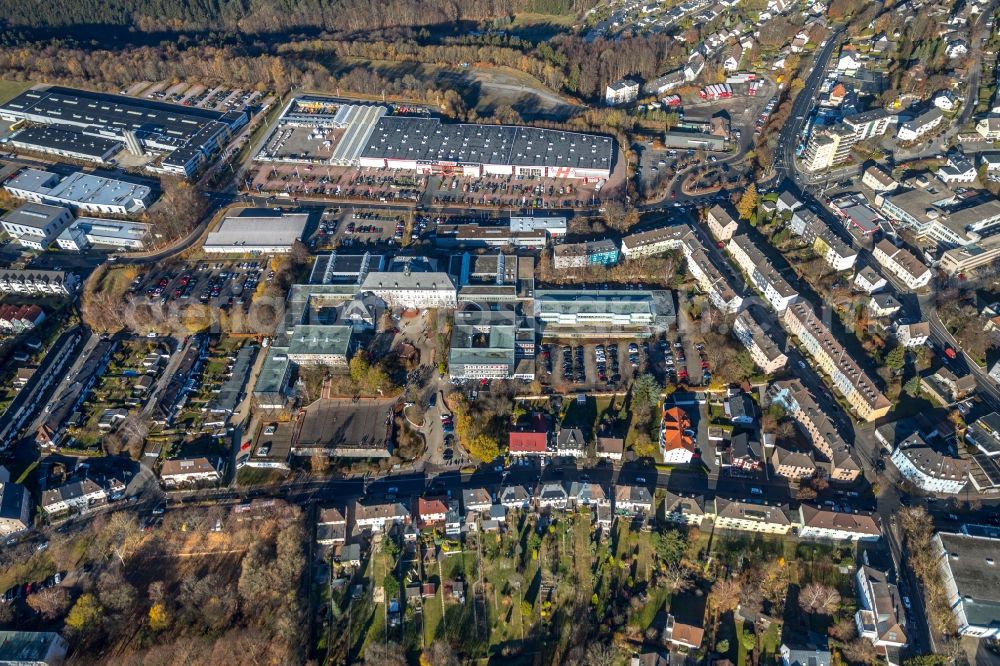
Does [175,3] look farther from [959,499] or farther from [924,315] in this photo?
[959,499]

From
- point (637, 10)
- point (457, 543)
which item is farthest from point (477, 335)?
point (637, 10)

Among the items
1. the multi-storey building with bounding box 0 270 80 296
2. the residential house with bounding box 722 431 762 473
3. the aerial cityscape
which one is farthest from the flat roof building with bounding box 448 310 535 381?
the multi-storey building with bounding box 0 270 80 296

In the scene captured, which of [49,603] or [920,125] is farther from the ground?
[920,125]

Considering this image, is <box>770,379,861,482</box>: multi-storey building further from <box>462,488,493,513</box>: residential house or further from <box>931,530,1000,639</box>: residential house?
<box>462,488,493,513</box>: residential house

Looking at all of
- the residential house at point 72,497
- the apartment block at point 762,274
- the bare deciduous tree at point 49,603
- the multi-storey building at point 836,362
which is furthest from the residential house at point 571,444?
the bare deciduous tree at point 49,603

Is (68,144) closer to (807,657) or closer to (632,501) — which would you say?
(632,501)

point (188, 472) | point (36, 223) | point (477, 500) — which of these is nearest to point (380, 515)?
point (477, 500)

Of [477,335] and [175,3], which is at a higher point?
[175,3]
